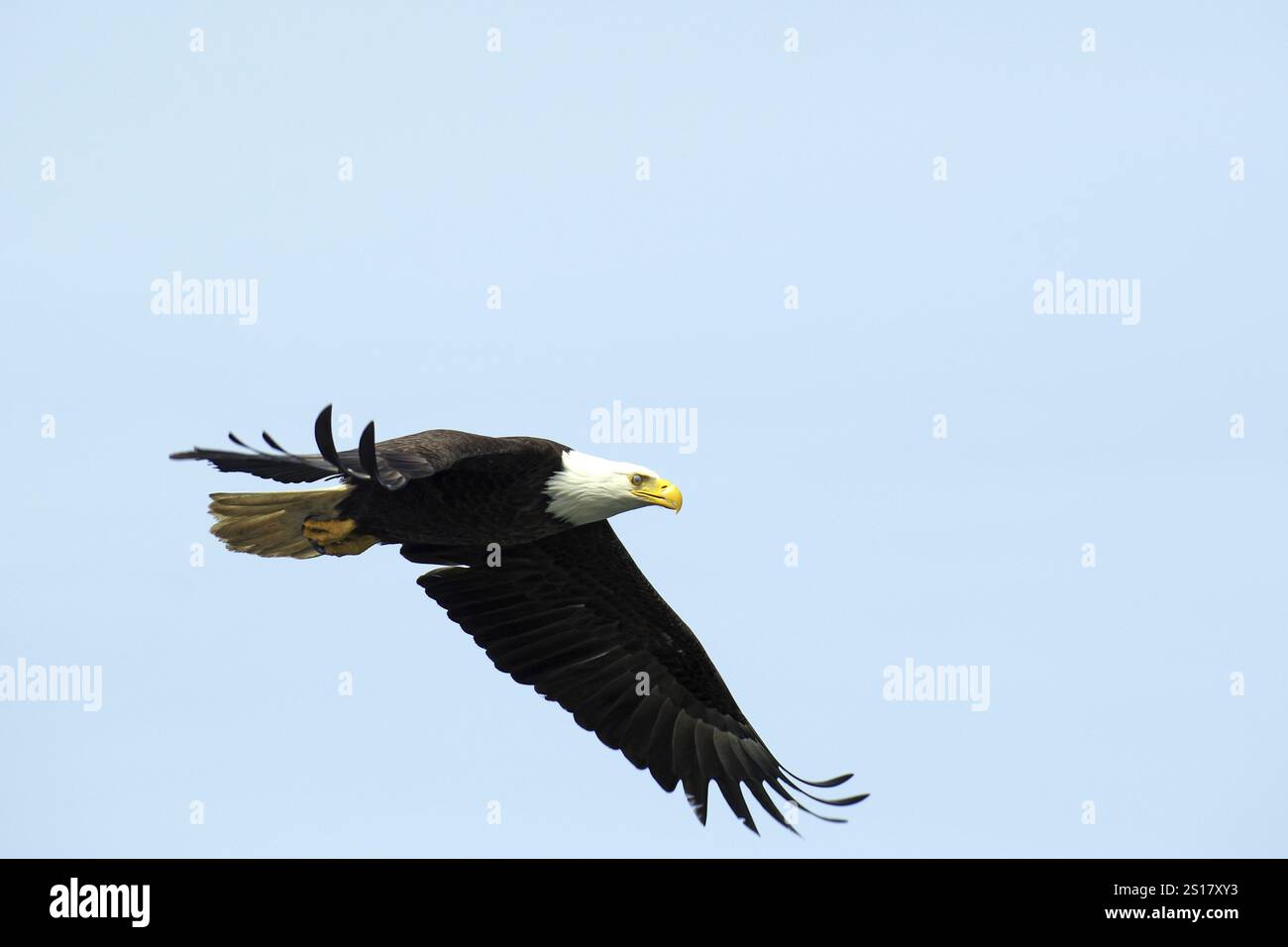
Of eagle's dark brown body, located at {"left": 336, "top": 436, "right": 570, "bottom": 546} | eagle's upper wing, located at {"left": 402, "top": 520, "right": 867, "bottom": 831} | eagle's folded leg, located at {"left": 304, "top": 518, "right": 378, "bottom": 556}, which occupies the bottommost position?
eagle's upper wing, located at {"left": 402, "top": 520, "right": 867, "bottom": 831}

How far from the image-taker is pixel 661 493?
13789 mm

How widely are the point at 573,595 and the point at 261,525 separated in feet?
9.15

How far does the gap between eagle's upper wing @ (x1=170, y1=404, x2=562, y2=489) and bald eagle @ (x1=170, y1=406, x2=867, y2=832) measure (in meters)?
0.63

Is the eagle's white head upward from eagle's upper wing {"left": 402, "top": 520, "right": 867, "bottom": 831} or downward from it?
upward

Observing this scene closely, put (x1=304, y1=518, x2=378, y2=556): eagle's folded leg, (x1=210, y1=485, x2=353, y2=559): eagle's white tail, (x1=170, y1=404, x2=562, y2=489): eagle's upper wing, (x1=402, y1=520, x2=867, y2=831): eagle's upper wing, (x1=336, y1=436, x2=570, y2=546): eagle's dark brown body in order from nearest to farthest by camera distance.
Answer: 1. (x1=170, y1=404, x2=562, y2=489): eagle's upper wing
2. (x1=336, y1=436, x2=570, y2=546): eagle's dark brown body
3. (x1=304, y1=518, x2=378, y2=556): eagle's folded leg
4. (x1=210, y1=485, x2=353, y2=559): eagle's white tail
5. (x1=402, y1=520, x2=867, y2=831): eagle's upper wing

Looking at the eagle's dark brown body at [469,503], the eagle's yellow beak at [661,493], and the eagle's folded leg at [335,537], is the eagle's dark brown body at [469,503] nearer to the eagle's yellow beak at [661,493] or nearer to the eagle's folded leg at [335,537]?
the eagle's folded leg at [335,537]

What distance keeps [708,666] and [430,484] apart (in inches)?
138

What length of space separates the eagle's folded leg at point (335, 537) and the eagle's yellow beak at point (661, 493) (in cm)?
198

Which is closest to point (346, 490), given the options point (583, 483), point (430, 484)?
point (430, 484)

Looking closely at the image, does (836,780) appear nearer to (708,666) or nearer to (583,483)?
(708,666)

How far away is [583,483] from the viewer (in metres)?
13.8

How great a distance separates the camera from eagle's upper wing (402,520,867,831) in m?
15.4

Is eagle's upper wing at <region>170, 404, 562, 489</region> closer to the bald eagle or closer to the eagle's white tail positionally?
the bald eagle

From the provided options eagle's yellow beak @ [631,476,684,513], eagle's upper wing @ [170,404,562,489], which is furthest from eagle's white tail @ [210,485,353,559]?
eagle's yellow beak @ [631,476,684,513]
